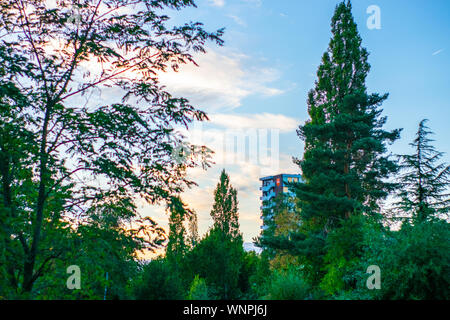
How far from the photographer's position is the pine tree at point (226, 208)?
156 feet

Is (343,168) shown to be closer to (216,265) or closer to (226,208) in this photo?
(216,265)

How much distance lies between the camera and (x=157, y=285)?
14.6 metres

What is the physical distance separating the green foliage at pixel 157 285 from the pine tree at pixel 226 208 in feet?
105

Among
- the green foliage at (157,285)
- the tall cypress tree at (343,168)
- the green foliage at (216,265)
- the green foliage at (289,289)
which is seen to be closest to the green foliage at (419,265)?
the green foliage at (289,289)

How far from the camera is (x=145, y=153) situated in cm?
777

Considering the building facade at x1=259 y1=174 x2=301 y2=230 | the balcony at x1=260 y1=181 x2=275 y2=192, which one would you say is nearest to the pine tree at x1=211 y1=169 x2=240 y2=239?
the building facade at x1=259 y1=174 x2=301 y2=230

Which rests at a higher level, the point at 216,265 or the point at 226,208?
the point at 226,208

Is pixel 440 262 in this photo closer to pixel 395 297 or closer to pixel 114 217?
pixel 395 297

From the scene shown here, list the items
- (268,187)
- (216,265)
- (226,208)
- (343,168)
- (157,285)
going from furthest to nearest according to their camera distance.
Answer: (268,187) < (226,208) < (343,168) < (216,265) < (157,285)

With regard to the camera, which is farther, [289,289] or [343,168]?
[343,168]

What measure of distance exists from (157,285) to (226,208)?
34.1 metres

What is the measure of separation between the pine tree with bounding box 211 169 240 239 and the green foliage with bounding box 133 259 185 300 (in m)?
31.9

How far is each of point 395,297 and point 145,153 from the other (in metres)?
12.0

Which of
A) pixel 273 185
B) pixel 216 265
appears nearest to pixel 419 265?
pixel 216 265
